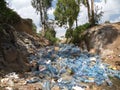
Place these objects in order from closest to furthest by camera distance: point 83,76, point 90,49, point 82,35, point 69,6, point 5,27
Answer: point 83,76 < point 5,27 < point 90,49 < point 82,35 < point 69,6

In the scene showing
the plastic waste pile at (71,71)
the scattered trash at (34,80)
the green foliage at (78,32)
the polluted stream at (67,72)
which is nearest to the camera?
the scattered trash at (34,80)

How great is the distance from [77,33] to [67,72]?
1035cm

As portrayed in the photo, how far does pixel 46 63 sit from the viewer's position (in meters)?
16.5

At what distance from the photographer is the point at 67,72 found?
14914 millimetres

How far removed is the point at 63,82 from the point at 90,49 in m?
8.81

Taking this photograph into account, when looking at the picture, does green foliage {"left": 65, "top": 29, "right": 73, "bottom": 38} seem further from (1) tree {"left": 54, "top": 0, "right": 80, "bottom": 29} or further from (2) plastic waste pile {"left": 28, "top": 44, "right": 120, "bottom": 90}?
(2) plastic waste pile {"left": 28, "top": 44, "right": 120, "bottom": 90}

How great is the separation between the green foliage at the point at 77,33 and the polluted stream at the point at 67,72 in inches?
203

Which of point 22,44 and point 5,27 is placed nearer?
point 5,27

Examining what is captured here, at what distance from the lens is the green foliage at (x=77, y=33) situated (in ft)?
78.4

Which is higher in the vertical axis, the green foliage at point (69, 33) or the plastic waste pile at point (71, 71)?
the green foliage at point (69, 33)

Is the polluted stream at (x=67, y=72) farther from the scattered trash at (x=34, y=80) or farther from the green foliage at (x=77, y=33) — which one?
the green foliage at (x=77, y=33)

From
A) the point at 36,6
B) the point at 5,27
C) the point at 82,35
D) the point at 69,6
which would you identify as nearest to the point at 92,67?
the point at 5,27

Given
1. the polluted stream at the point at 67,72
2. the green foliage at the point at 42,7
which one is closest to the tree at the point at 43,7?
the green foliage at the point at 42,7

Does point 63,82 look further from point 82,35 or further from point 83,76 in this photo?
point 82,35
